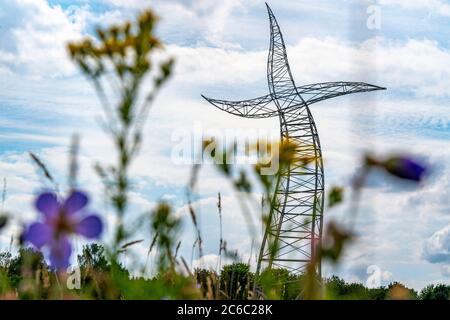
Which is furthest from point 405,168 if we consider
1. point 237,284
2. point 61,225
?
point 237,284

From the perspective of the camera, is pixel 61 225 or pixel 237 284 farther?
pixel 237 284

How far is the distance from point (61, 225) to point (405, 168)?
3.62ft

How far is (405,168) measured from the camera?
1.60 m

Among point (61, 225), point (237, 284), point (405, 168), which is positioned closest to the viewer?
point (405, 168)

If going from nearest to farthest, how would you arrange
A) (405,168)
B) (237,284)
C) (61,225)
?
(405,168) → (61,225) → (237,284)

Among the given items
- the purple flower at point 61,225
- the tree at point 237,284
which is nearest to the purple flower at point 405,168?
the purple flower at point 61,225

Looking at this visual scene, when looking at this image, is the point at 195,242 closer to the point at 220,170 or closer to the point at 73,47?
the point at 220,170

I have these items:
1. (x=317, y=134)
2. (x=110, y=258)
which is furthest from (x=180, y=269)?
(x=317, y=134)

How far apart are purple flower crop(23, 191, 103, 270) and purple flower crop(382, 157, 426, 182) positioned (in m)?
0.97

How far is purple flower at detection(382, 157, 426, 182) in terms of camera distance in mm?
1586

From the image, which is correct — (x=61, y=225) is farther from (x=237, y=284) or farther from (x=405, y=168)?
(x=237, y=284)
